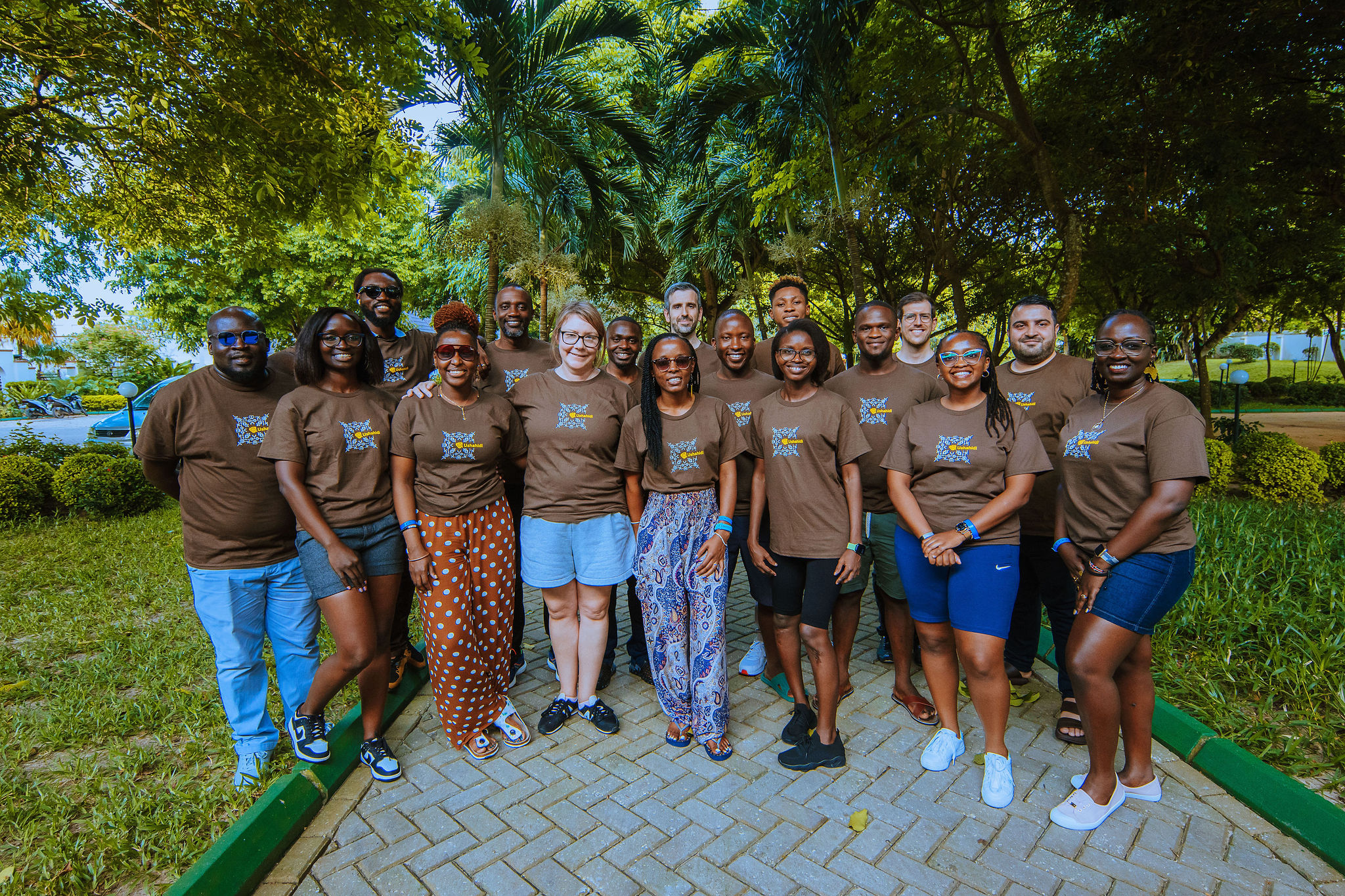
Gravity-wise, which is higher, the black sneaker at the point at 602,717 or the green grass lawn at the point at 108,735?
the green grass lawn at the point at 108,735

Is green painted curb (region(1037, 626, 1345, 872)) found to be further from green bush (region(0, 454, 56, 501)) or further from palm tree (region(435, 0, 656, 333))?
green bush (region(0, 454, 56, 501))

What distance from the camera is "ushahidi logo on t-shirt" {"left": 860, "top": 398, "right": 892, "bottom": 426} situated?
3857 mm

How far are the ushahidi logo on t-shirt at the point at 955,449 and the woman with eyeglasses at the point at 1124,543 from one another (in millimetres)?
457

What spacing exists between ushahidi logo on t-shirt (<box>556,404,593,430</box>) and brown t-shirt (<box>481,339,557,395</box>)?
79 centimetres

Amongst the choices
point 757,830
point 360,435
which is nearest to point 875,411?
point 757,830

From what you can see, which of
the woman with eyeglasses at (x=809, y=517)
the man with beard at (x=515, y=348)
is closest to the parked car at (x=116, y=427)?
the man with beard at (x=515, y=348)

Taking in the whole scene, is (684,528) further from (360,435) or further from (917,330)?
(917,330)

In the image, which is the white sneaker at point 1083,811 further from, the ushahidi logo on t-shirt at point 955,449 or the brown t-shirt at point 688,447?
the brown t-shirt at point 688,447

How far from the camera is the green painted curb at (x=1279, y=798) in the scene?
2643 millimetres

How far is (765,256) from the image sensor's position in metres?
20.7

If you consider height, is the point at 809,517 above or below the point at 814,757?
above

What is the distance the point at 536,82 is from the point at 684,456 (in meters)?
7.73

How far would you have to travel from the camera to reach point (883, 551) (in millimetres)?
3926

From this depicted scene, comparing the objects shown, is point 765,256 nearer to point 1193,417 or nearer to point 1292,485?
point 1292,485
